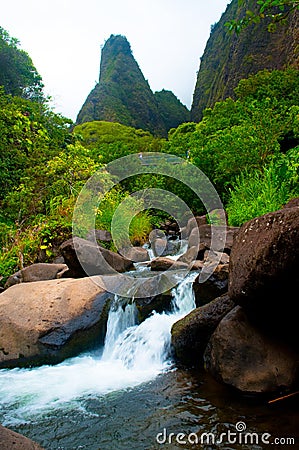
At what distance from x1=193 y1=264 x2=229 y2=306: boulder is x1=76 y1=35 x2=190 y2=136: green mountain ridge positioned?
56.7m

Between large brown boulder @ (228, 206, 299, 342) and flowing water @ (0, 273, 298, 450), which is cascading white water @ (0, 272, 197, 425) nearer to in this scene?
flowing water @ (0, 273, 298, 450)

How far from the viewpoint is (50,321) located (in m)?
5.79

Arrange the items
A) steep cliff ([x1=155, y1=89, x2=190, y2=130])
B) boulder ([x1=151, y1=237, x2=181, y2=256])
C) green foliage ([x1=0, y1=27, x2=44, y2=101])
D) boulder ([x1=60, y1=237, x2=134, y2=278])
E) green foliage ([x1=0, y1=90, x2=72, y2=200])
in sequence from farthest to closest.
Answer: steep cliff ([x1=155, y1=89, x2=190, y2=130]) → green foliage ([x1=0, y1=27, x2=44, y2=101]) → boulder ([x1=151, y1=237, x2=181, y2=256]) → green foliage ([x1=0, y1=90, x2=72, y2=200]) → boulder ([x1=60, y1=237, x2=134, y2=278])

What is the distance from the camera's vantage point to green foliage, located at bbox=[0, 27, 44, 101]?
25.8 metres

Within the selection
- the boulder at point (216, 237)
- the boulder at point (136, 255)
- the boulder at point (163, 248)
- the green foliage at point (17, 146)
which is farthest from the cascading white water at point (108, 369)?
the green foliage at point (17, 146)

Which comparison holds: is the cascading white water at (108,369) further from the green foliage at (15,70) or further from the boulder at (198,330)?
the green foliage at (15,70)

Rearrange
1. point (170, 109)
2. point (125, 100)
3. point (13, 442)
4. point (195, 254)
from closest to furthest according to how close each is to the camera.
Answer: point (13, 442) < point (195, 254) < point (125, 100) < point (170, 109)

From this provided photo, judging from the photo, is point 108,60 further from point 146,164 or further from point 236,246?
point 236,246

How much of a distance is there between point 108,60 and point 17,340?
264 feet

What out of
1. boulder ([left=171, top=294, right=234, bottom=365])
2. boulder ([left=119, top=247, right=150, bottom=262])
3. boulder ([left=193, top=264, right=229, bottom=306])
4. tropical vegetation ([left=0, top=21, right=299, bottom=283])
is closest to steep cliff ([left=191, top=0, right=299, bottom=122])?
tropical vegetation ([left=0, top=21, right=299, bottom=283])

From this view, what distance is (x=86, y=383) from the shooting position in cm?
471

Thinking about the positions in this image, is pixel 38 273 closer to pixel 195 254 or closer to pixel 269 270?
pixel 195 254

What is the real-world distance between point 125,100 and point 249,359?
67797 millimetres

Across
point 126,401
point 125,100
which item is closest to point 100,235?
point 126,401
